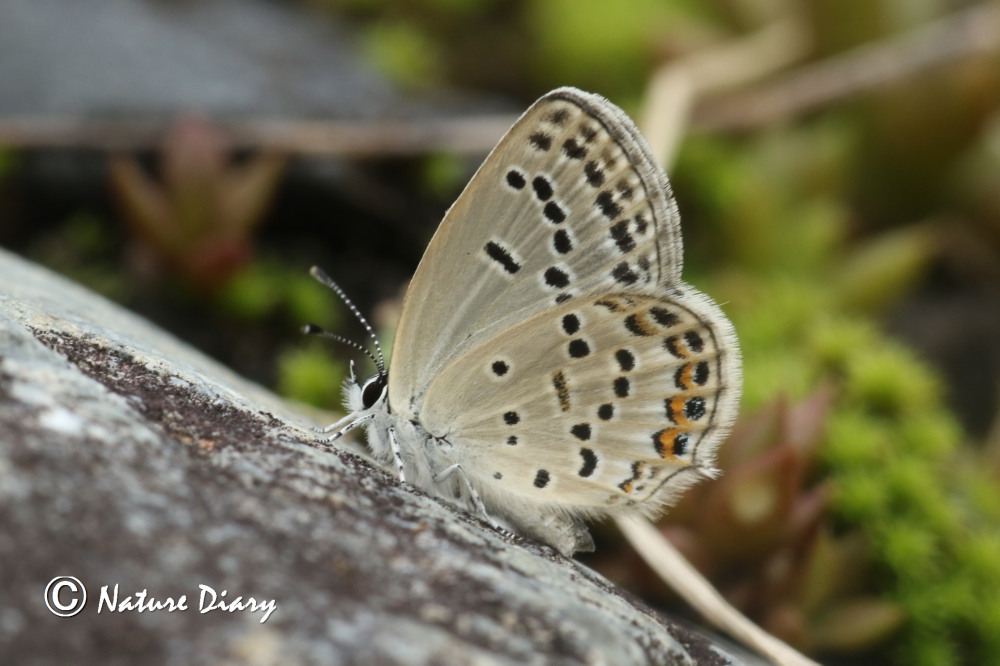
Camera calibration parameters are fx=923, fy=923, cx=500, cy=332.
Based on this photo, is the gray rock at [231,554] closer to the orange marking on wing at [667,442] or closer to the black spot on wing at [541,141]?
the orange marking on wing at [667,442]

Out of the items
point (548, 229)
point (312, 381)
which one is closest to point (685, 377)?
point (548, 229)

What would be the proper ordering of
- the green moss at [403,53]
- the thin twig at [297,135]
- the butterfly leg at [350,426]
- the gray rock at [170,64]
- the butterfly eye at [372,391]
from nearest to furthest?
the butterfly leg at [350,426] → the butterfly eye at [372,391] → the thin twig at [297,135] → the gray rock at [170,64] → the green moss at [403,53]

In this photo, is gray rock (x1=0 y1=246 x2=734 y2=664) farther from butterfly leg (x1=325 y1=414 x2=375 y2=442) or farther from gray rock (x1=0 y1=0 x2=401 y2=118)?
gray rock (x1=0 y1=0 x2=401 y2=118)

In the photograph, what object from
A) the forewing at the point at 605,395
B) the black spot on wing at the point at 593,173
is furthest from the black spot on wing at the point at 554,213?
the forewing at the point at 605,395

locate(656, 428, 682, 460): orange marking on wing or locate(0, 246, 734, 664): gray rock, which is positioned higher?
locate(656, 428, 682, 460): orange marking on wing

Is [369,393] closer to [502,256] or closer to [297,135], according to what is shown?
[502,256]

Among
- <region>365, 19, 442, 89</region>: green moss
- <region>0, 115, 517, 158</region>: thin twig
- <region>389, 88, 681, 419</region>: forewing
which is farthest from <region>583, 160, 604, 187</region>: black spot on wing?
<region>365, 19, 442, 89</region>: green moss

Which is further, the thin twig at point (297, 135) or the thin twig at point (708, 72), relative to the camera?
the thin twig at point (708, 72)
